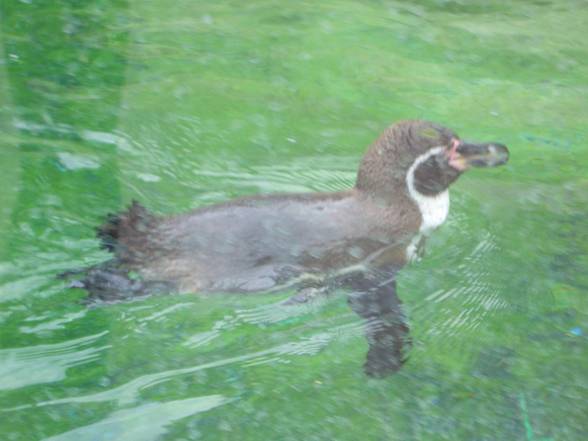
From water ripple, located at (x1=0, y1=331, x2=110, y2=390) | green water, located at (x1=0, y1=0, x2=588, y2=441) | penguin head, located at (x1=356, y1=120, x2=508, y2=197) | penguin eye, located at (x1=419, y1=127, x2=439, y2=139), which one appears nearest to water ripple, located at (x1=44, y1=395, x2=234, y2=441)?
green water, located at (x1=0, y1=0, x2=588, y2=441)

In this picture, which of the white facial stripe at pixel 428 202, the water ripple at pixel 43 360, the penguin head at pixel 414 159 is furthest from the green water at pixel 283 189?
the penguin head at pixel 414 159

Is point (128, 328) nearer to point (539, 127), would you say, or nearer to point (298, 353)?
point (298, 353)

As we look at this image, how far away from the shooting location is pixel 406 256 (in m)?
4.11

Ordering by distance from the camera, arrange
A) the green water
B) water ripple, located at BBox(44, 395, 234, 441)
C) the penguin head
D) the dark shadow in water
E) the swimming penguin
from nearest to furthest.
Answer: water ripple, located at BBox(44, 395, 234, 441), the green water, the swimming penguin, the penguin head, the dark shadow in water

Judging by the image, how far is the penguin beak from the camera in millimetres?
4102

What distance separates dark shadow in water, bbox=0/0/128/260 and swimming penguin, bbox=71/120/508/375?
604 millimetres

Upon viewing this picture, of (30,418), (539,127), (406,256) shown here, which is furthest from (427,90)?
(30,418)

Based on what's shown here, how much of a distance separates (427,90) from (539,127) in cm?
73

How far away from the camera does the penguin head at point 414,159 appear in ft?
13.1

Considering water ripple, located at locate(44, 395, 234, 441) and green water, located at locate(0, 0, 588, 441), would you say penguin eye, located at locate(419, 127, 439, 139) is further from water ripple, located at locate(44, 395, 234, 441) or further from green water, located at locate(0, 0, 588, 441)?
water ripple, located at locate(44, 395, 234, 441)

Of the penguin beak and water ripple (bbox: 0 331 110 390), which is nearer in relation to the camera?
Answer: water ripple (bbox: 0 331 110 390)

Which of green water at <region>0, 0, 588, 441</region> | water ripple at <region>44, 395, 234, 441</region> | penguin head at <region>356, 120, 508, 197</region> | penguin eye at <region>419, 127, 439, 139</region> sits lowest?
water ripple at <region>44, 395, 234, 441</region>

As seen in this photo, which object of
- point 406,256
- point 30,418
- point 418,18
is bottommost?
point 30,418

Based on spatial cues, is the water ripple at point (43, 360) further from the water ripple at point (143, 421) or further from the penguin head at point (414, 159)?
the penguin head at point (414, 159)
